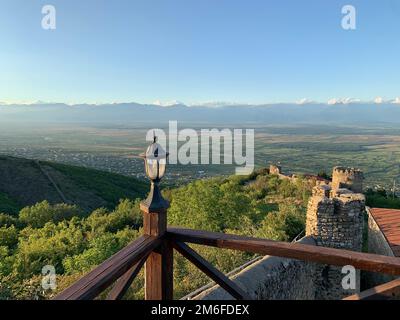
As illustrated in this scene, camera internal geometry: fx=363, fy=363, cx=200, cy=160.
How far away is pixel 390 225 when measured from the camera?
40.1ft

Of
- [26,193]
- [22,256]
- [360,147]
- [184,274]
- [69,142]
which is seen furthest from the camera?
[69,142]

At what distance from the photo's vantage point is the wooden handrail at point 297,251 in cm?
201

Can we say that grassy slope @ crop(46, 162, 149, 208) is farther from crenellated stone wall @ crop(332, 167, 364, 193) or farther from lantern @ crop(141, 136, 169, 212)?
lantern @ crop(141, 136, 169, 212)

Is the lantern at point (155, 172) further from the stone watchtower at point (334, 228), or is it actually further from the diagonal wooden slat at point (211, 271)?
the stone watchtower at point (334, 228)

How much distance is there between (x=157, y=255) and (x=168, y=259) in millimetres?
77

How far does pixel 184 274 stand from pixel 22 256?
705 cm

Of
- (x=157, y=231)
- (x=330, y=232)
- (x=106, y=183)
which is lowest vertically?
(x=106, y=183)

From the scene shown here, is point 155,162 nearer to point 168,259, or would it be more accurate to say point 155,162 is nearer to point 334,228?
point 168,259

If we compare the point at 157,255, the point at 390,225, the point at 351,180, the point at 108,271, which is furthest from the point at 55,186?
the point at 108,271

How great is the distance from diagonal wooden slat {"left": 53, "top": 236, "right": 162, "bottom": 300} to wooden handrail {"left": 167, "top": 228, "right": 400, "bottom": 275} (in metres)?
0.22

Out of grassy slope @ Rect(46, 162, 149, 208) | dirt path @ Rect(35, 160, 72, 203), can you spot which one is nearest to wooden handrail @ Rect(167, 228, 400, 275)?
grassy slope @ Rect(46, 162, 149, 208)
